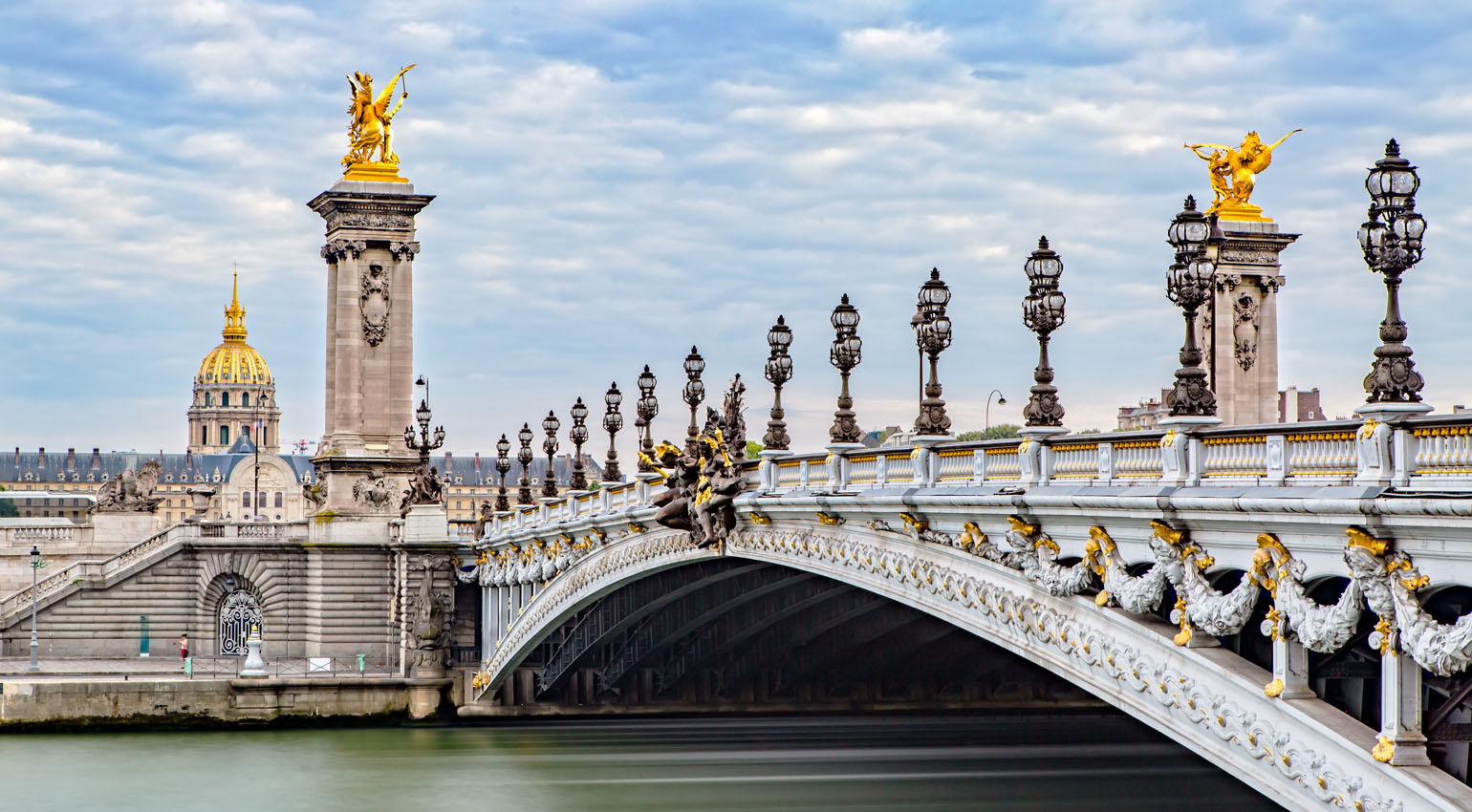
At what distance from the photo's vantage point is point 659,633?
59344 millimetres

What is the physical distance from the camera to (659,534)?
4491cm

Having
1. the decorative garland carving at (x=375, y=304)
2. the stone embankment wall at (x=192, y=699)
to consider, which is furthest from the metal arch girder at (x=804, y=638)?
the decorative garland carving at (x=375, y=304)

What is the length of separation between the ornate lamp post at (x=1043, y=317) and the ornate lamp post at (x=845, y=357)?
8.14m

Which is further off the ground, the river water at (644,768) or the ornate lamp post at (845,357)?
the ornate lamp post at (845,357)

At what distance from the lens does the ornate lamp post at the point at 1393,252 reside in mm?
17469

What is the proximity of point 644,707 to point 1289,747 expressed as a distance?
45.8m

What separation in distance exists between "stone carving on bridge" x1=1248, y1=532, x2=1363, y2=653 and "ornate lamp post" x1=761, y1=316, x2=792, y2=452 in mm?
18210

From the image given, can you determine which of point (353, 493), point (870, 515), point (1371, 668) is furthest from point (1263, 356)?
point (1371, 668)

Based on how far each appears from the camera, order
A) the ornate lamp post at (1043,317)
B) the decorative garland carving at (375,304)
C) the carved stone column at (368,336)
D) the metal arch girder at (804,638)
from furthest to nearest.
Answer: the decorative garland carving at (375,304) < the carved stone column at (368,336) < the metal arch girder at (804,638) < the ornate lamp post at (1043,317)

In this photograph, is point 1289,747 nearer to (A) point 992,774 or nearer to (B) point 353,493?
(A) point 992,774

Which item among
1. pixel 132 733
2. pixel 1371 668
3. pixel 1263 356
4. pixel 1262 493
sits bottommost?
pixel 132 733

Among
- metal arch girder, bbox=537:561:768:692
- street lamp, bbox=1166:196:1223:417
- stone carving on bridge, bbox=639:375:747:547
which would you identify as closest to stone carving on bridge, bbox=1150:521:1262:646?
street lamp, bbox=1166:196:1223:417

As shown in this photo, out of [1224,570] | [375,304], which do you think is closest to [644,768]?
[1224,570]

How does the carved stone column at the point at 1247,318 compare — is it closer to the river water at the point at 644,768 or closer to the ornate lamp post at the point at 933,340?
the river water at the point at 644,768
